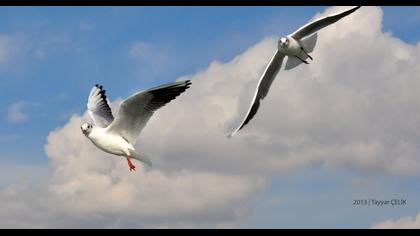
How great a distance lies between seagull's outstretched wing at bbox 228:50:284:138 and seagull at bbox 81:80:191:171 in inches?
102

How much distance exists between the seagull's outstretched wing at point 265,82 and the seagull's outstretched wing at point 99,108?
3.77m

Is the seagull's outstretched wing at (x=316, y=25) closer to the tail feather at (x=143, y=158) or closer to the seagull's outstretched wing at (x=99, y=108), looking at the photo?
the tail feather at (x=143, y=158)

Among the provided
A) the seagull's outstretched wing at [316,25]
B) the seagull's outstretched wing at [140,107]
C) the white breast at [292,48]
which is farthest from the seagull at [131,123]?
the seagull's outstretched wing at [316,25]

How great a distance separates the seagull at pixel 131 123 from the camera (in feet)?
49.3

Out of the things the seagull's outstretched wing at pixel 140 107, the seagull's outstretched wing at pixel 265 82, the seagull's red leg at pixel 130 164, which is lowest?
the seagull's red leg at pixel 130 164

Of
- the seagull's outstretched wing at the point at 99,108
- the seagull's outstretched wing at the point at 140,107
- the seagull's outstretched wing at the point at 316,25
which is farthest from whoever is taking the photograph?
the seagull's outstretched wing at the point at 99,108

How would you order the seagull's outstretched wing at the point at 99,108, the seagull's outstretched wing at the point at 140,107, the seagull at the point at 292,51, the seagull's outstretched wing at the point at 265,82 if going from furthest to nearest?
the seagull's outstretched wing at the point at 99,108 < the seagull's outstretched wing at the point at 265,82 < the seagull at the point at 292,51 < the seagull's outstretched wing at the point at 140,107

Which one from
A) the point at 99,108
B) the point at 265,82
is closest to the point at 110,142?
the point at 99,108

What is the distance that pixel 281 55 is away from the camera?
17.1 metres

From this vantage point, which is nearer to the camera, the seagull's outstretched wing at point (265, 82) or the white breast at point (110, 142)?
the white breast at point (110, 142)

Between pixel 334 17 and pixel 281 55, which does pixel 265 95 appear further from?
pixel 334 17

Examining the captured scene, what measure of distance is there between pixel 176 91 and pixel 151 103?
75 centimetres

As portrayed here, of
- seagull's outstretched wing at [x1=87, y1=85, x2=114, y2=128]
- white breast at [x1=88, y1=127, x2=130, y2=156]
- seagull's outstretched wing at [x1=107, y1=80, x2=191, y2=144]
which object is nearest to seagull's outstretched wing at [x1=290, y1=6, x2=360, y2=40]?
seagull's outstretched wing at [x1=107, y1=80, x2=191, y2=144]

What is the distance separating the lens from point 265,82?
17578 millimetres
